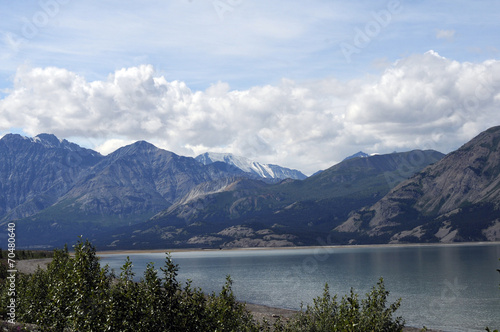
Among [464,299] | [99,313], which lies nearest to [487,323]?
[464,299]

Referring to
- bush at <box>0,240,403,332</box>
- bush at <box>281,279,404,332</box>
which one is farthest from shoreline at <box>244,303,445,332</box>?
bush at <box>0,240,403,332</box>

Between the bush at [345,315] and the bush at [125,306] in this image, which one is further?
the bush at [345,315]

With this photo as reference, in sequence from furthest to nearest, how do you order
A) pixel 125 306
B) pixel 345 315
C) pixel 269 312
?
1. pixel 269 312
2. pixel 345 315
3. pixel 125 306

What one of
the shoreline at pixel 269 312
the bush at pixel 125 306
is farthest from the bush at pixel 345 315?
the shoreline at pixel 269 312

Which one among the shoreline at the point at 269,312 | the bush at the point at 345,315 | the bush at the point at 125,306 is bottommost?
the shoreline at the point at 269,312

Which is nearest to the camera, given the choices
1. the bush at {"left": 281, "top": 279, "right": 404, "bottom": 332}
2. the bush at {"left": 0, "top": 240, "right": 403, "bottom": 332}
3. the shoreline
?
the bush at {"left": 0, "top": 240, "right": 403, "bottom": 332}

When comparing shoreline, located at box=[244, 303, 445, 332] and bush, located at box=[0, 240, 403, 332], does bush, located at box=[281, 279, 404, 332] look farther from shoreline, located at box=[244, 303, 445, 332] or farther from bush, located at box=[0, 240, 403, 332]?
shoreline, located at box=[244, 303, 445, 332]

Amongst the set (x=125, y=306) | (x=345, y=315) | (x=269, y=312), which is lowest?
(x=269, y=312)

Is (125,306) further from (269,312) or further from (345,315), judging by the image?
(269,312)

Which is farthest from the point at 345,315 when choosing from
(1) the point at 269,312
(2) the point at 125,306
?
(1) the point at 269,312

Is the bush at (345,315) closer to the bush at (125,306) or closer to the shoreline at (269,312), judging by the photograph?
the bush at (125,306)

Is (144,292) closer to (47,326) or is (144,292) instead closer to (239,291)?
(47,326)

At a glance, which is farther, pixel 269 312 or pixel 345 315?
pixel 269 312

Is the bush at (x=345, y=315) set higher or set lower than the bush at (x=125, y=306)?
lower
